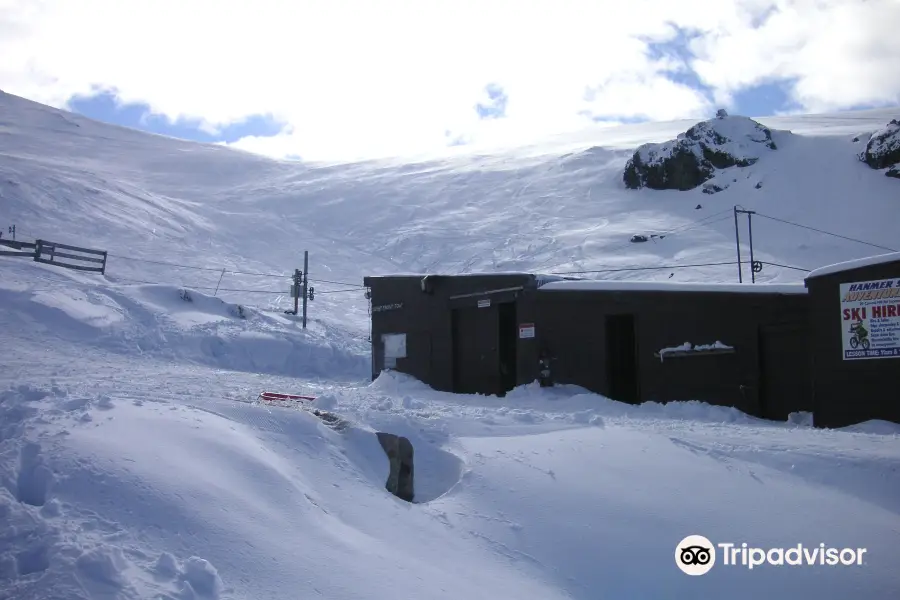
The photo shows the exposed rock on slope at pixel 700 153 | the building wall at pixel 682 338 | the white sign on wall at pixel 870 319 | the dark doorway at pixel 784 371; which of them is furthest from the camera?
the exposed rock on slope at pixel 700 153

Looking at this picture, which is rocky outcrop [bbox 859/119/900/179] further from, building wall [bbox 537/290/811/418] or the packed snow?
building wall [bbox 537/290/811/418]

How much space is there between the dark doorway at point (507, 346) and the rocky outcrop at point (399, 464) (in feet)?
34.7

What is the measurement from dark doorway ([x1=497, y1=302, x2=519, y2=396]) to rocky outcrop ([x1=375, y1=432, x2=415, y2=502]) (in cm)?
1059

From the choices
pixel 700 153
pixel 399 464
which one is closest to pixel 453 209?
pixel 700 153

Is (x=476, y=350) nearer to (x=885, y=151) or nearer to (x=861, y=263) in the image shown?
(x=861, y=263)

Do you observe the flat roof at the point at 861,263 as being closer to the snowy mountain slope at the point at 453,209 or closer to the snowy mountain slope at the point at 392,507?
the snowy mountain slope at the point at 392,507

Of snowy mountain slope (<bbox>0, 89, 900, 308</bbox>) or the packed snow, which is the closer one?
the packed snow

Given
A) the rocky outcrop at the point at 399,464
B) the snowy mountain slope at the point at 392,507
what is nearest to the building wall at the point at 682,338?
the snowy mountain slope at the point at 392,507

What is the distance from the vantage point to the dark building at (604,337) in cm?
1488

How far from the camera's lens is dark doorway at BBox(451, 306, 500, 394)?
63.1ft

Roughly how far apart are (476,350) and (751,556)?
41.9 ft

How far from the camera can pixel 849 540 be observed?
7.21 metres

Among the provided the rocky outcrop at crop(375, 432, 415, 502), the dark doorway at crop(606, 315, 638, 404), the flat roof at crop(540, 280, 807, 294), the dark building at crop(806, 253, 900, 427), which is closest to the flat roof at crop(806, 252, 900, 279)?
the dark building at crop(806, 253, 900, 427)

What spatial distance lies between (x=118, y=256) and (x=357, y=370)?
808 inches
